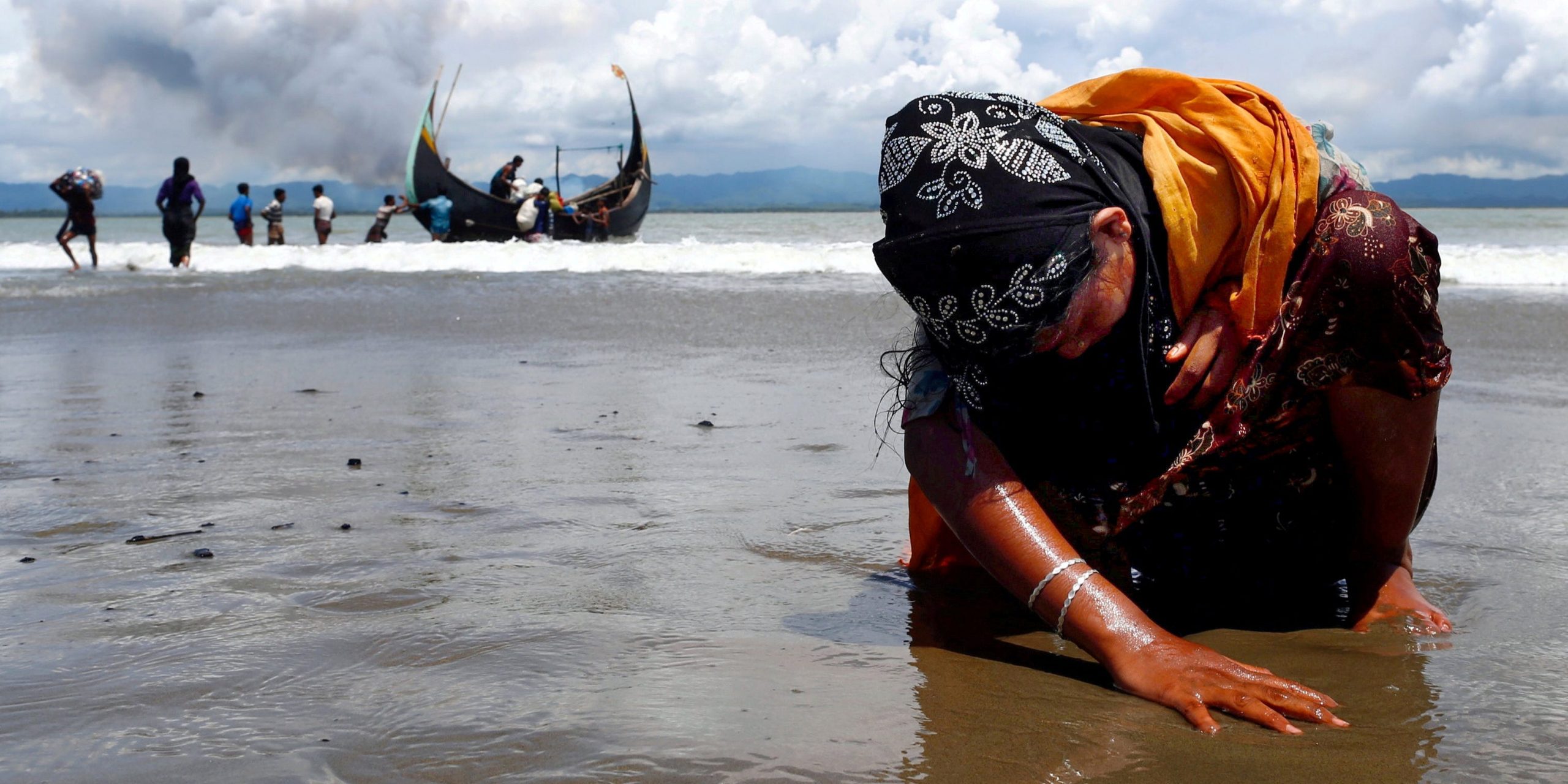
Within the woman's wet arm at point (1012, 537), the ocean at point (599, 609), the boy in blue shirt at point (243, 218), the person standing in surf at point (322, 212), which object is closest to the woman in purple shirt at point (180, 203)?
the boy in blue shirt at point (243, 218)

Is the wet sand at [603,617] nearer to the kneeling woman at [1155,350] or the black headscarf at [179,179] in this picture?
the kneeling woman at [1155,350]

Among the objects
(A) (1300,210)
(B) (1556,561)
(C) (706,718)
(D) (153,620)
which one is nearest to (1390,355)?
(A) (1300,210)

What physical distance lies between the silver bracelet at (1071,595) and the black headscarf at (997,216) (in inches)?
11.6

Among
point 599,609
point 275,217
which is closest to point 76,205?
point 275,217

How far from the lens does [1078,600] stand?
1547 mm

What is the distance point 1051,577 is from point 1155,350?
0.34m

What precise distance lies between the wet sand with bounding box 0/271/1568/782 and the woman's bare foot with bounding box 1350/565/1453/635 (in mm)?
50

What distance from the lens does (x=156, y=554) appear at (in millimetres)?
2232

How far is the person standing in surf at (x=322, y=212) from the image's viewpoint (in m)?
19.6

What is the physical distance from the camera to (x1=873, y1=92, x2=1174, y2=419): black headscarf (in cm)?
147

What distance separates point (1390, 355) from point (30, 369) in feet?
18.1

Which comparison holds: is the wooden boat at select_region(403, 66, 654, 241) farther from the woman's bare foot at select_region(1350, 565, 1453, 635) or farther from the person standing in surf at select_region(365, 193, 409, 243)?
the woman's bare foot at select_region(1350, 565, 1453, 635)

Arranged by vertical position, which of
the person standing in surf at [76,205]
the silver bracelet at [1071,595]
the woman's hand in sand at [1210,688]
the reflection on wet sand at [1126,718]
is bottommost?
the reflection on wet sand at [1126,718]

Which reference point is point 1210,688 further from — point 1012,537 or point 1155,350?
point 1155,350
